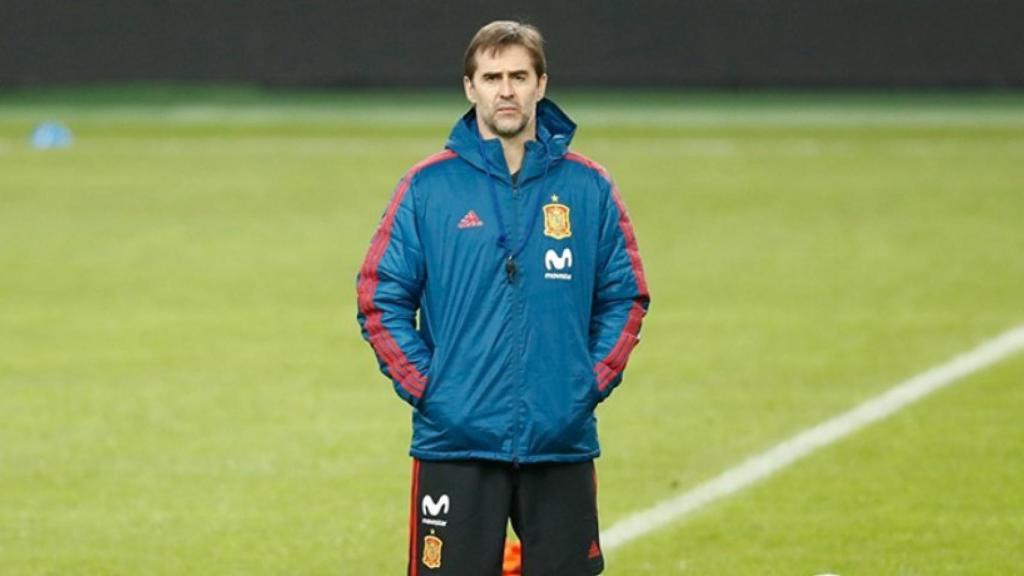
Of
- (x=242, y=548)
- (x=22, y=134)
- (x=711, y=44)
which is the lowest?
(x=242, y=548)

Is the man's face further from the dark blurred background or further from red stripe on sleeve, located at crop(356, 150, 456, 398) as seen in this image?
the dark blurred background

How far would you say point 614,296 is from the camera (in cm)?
640

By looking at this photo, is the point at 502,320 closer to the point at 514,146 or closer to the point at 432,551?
the point at 514,146

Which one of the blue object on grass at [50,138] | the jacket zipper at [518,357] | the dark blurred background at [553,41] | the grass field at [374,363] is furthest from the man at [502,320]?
the dark blurred background at [553,41]

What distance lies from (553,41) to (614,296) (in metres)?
21.9

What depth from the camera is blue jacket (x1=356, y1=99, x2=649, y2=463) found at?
6180mm

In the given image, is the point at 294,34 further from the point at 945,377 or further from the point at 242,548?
the point at 242,548

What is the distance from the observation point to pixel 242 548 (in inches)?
349

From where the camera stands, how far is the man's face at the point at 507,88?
6215 mm

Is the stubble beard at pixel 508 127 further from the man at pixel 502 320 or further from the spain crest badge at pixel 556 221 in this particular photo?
the spain crest badge at pixel 556 221

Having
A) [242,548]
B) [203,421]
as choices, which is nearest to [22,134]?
[203,421]

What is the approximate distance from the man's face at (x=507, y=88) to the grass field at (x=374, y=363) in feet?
8.85

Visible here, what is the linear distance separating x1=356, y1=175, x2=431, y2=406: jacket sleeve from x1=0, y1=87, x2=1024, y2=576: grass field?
Result: 7.88 feet

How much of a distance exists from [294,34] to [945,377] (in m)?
17.3
